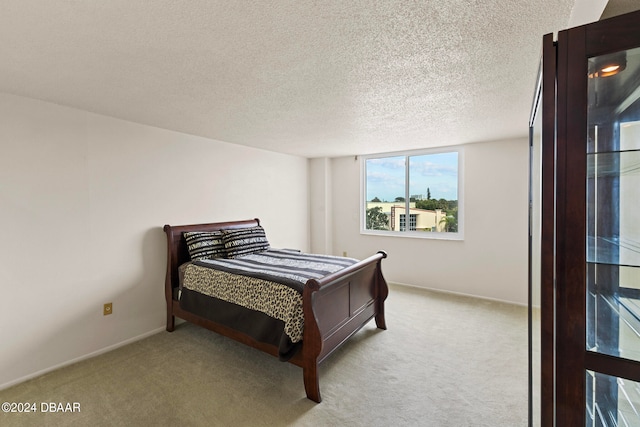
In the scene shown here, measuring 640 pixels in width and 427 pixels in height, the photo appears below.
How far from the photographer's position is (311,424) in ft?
5.90

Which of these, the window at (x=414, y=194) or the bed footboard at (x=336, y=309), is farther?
the window at (x=414, y=194)

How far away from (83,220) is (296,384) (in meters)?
2.39

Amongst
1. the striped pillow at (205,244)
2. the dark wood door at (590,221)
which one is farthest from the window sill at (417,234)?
the dark wood door at (590,221)

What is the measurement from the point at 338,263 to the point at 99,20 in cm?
251

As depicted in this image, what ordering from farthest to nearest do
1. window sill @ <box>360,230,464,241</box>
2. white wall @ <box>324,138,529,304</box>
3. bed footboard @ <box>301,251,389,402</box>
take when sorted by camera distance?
window sill @ <box>360,230,464,241</box> < white wall @ <box>324,138,529,304</box> < bed footboard @ <box>301,251,389,402</box>

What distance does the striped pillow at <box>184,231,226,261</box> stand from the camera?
10.4 ft

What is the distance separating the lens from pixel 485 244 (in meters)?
Answer: 4.04

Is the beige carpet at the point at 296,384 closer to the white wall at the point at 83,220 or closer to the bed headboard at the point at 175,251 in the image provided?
the white wall at the point at 83,220

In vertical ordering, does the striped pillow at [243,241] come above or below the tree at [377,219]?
below

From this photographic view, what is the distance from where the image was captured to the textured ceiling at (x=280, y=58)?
128cm

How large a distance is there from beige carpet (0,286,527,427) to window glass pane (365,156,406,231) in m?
2.26

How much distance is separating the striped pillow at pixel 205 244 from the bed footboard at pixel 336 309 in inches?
Result: 64.8

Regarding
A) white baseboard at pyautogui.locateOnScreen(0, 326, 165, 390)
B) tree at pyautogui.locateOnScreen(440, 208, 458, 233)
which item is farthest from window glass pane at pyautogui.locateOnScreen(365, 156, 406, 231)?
white baseboard at pyautogui.locateOnScreen(0, 326, 165, 390)

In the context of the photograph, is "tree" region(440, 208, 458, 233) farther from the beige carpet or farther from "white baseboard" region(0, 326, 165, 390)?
"white baseboard" region(0, 326, 165, 390)
